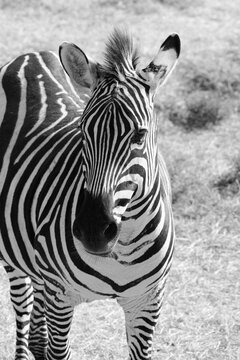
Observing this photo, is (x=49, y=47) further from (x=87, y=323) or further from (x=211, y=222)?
(x=87, y=323)

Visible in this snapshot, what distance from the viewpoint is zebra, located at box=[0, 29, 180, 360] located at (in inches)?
117

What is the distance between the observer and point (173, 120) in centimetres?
821

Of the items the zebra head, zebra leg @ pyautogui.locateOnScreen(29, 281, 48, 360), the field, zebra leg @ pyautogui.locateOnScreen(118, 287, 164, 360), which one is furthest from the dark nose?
the field

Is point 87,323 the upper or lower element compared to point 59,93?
lower

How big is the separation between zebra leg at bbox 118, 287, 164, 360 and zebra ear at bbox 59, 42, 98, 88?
104 centimetres

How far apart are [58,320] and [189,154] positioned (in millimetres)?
3893

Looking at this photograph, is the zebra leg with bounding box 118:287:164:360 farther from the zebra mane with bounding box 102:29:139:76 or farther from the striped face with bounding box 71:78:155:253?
the zebra mane with bounding box 102:29:139:76

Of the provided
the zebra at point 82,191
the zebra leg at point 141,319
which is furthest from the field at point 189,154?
the zebra leg at point 141,319

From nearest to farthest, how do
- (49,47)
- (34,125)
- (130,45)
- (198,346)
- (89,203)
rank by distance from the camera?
1. (89,203)
2. (130,45)
3. (34,125)
4. (198,346)
5. (49,47)

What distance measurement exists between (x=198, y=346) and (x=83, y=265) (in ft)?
5.37

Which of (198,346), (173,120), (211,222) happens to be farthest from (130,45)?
(173,120)

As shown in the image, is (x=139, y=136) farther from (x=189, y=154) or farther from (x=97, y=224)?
(x=189, y=154)

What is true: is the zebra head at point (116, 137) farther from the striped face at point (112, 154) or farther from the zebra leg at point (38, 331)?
the zebra leg at point (38, 331)

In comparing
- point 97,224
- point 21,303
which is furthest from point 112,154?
point 21,303
